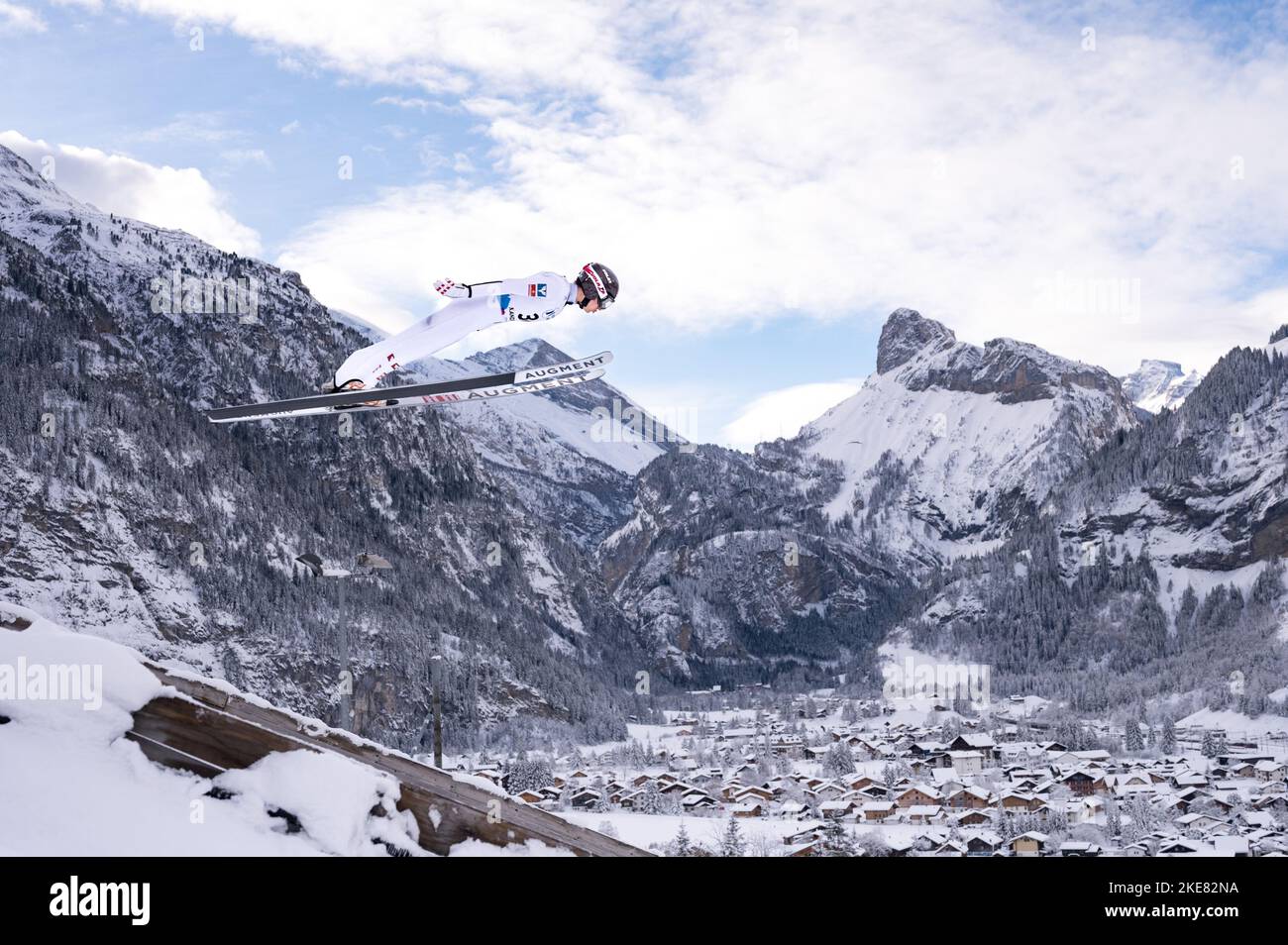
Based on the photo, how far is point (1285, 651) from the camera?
172m

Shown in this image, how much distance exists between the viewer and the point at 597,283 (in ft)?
41.6

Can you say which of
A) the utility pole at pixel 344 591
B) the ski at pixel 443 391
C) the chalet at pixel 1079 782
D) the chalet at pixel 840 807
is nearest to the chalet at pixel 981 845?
the chalet at pixel 840 807

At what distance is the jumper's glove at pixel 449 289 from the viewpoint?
1298 centimetres

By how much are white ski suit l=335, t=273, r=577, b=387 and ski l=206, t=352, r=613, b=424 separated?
774mm

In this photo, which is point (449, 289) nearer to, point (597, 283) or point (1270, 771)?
point (597, 283)

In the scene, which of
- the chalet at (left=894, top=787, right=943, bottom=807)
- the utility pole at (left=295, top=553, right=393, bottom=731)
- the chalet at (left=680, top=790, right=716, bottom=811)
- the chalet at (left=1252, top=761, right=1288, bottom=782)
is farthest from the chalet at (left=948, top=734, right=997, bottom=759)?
the utility pole at (left=295, top=553, right=393, bottom=731)

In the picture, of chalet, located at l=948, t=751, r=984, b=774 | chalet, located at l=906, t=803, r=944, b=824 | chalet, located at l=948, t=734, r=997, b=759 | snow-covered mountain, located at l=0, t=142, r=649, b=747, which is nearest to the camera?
chalet, located at l=906, t=803, r=944, b=824

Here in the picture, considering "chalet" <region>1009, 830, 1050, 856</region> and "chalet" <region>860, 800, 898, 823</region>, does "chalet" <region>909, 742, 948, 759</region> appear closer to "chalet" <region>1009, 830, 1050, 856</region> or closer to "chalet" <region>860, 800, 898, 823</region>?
"chalet" <region>860, 800, 898, 823</region>

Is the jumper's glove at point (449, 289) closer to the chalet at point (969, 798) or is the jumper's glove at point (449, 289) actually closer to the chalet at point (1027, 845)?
the chalet at point (1027, 845)

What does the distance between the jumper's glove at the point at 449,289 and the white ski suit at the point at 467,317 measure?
1 centimetres

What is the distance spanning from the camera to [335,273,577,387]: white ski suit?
12859mm

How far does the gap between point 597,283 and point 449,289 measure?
5.65 ft
